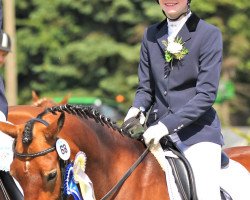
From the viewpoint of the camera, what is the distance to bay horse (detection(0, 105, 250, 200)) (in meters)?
4.59

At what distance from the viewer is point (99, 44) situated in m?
29.5

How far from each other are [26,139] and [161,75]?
1.32m

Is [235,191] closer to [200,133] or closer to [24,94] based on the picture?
[200,133]

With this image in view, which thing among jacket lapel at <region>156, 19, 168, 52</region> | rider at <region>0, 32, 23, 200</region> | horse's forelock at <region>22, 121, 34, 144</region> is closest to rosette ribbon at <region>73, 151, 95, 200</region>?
horse's forelock at <region>22, 121, 34, 144</region>

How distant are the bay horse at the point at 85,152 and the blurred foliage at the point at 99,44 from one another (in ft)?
72.6

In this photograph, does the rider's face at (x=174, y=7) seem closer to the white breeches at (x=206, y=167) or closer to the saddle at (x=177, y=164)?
the saddle at (x=177, y=164)

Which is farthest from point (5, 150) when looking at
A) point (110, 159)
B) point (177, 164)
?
point (177, 164)

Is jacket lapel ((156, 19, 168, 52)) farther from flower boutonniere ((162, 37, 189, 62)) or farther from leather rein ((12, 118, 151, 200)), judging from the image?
leather rein ((12, 118, 151, 200))

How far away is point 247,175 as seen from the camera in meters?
5.94

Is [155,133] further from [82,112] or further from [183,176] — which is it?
[82,112]

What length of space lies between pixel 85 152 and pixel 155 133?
0.53 meters

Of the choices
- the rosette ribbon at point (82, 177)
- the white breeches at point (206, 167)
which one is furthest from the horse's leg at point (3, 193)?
the white breeches at point (206, 167)

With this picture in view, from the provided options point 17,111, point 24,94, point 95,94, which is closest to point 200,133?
point 17,111

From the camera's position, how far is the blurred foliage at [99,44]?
2756cm
